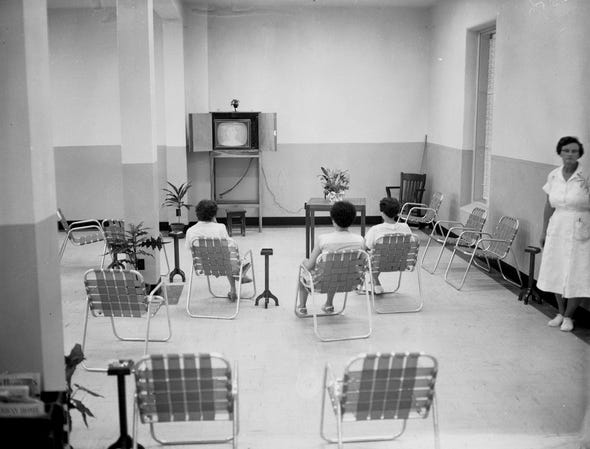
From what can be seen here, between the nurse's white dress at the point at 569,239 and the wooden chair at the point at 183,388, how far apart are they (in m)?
3.39

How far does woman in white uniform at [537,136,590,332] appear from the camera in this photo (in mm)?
5781

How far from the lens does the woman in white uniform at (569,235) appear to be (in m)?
5.78

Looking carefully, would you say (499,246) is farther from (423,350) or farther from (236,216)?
(236,216)

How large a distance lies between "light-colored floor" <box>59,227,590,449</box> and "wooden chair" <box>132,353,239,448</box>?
644 millimetres

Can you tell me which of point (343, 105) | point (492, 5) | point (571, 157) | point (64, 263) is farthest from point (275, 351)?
point (343, 105)

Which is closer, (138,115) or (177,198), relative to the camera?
(138,115)

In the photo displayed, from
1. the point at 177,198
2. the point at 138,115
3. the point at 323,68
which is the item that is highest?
the point at 323,68

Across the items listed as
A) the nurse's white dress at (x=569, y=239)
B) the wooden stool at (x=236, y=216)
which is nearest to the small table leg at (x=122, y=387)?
the nurse's white dress at (x=569, y=239)

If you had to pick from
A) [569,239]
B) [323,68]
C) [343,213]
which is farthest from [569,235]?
[323,68]

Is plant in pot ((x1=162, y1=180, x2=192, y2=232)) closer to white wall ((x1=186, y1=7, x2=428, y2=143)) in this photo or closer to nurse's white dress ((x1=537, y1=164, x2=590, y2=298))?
white wall ((x1=186, y1=7, x2=428, y2=143))

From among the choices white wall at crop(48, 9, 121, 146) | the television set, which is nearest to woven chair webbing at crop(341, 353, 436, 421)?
the television set

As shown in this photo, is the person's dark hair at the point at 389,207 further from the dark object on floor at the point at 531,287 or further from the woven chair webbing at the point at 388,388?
the woven chair webbing at the point at 388,388

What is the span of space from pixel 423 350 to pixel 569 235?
1.48 metres

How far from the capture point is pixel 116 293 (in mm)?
5125
